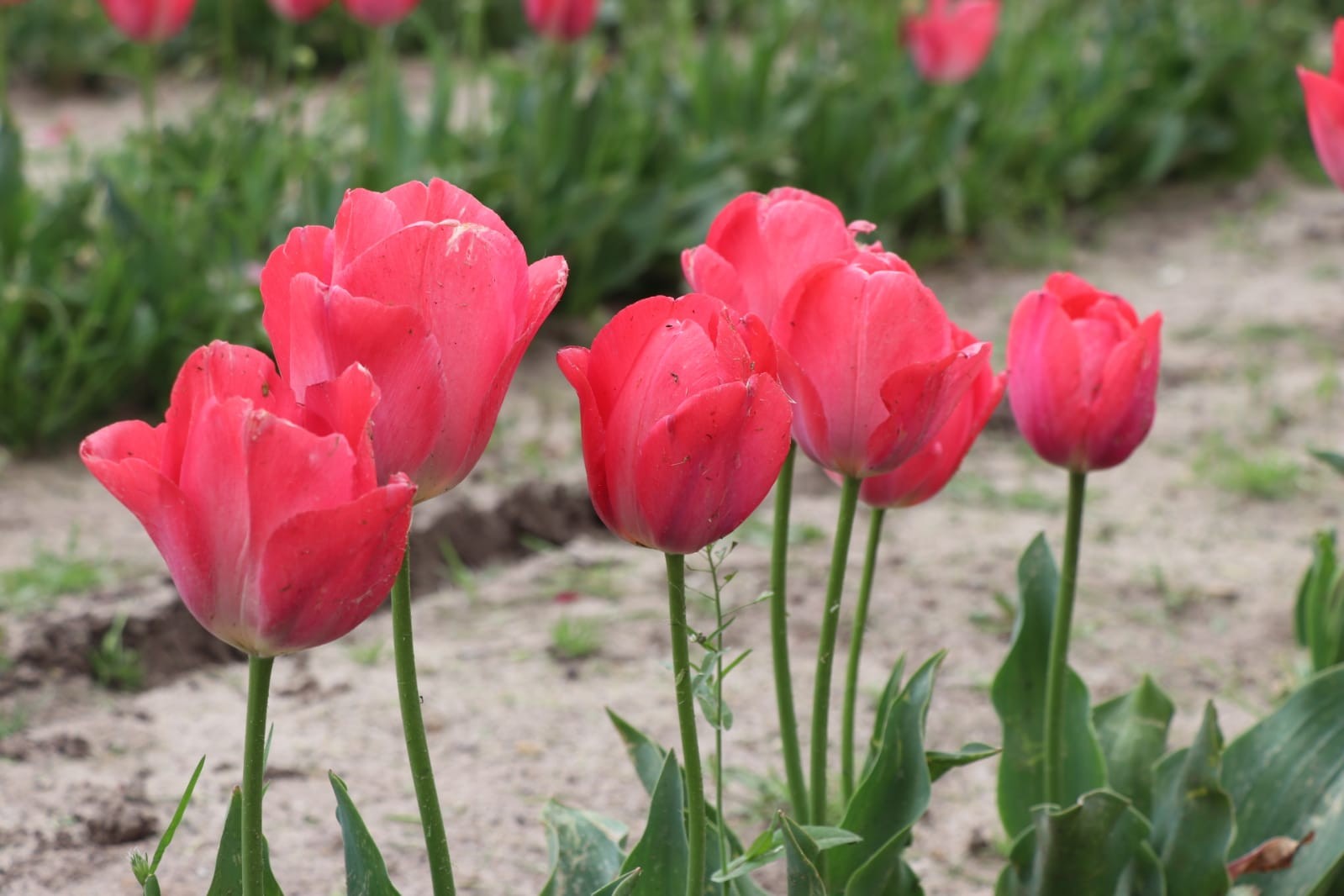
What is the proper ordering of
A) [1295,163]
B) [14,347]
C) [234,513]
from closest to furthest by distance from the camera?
[234,513]
[14,347]
[1295,163]

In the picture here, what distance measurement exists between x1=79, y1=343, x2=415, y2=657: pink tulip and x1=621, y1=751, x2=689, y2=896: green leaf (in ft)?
1.28

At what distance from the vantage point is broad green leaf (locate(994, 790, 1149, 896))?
1.27 meters

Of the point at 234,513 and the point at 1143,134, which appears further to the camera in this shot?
the point at 1143,134

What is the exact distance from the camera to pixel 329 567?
783mm

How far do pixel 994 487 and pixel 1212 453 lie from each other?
49 centimetres

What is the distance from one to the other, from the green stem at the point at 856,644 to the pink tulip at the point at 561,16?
2.35 metres

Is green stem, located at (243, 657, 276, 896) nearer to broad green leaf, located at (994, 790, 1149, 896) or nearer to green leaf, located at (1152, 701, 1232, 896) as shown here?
broad green leaf, located at (994, 790, 1149, 896)

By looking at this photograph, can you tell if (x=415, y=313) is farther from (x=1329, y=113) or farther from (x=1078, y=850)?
(x=1329, y=113)

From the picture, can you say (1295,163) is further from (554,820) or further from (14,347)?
(554,820)

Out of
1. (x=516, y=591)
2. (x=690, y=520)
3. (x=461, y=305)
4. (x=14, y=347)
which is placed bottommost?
(x=516, y=591)

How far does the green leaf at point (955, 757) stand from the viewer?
1227mm

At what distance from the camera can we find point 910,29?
4.17 meters

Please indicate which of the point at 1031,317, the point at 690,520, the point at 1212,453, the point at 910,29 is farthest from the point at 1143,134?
the point at 690,520

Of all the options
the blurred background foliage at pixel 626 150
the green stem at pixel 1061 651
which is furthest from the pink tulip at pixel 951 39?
the green stem at pixel 1061 651
